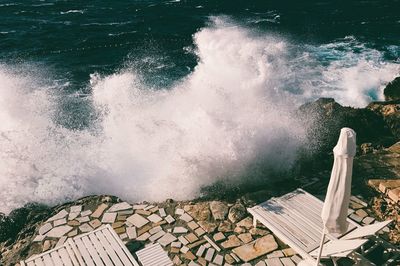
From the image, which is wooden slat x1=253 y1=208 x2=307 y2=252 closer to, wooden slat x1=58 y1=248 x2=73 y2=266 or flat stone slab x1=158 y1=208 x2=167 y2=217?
flat stone slab x1=158 y1=208 x2=167 y2=217

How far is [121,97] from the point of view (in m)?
19.1

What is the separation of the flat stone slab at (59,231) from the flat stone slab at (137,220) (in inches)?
58.5

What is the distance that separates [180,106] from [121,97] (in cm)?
368

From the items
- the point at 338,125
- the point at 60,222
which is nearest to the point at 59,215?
the point at 60,222

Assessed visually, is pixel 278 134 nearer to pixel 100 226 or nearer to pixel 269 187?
pixel 269 187

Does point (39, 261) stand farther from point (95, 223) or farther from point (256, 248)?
point (256, 248)

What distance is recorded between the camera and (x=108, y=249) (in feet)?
25.2

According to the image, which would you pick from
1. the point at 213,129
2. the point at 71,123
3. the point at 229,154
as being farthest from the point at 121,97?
the point at 229,154

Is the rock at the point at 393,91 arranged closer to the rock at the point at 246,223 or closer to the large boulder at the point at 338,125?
the large boulder at the point at 338,125

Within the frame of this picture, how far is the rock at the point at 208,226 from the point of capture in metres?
8.80

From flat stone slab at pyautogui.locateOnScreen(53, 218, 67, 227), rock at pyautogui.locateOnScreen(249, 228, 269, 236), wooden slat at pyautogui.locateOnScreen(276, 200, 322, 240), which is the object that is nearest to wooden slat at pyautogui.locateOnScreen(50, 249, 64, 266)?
flat stone slab at pyautogui.locateOnScreen(53, 218, 67, 227)

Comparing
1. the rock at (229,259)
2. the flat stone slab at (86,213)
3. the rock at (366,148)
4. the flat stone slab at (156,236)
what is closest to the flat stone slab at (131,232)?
the flat stone slab at (156,236)

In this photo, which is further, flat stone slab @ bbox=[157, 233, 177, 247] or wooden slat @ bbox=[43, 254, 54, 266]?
flat stone slab @ bbox=[157, 233, 177, 247]

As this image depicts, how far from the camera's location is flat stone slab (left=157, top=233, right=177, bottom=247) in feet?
27.6
